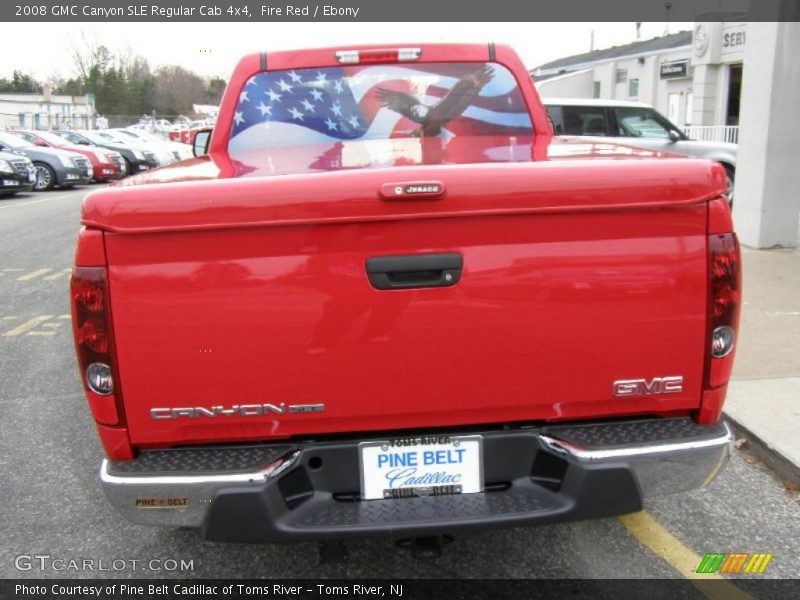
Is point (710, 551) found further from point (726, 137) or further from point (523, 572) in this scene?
point (726, 137)

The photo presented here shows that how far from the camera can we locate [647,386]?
7.68 ft

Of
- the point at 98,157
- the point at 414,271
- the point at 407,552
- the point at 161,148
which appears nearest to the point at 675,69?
the point at 161,148

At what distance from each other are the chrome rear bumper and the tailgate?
11cm

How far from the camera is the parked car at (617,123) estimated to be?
40.0 feet

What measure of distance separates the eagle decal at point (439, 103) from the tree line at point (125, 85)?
61612 millimetres

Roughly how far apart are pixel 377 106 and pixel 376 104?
12mm

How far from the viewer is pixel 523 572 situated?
2922 mm

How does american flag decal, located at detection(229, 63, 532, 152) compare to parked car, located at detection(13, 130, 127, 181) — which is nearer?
american flag decal, located at detection(229, 63, 532, 152)

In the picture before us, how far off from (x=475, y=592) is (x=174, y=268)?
161 cm

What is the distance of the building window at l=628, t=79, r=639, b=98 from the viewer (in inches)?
1204

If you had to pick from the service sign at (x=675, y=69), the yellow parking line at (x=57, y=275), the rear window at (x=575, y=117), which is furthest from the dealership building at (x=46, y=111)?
the rear window at (x=575, y=117)

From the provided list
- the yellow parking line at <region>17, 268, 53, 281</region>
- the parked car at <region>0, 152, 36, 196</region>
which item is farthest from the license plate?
the parked car at <region>0, 152, 36, 196</region>

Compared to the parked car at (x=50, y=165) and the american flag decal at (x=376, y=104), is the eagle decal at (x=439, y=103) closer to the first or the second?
the american flag decal at (x=376, y=104)

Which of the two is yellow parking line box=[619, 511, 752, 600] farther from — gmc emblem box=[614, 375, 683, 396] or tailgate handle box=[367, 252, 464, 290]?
tailgate handle box=[367, 252, 464, 290]
